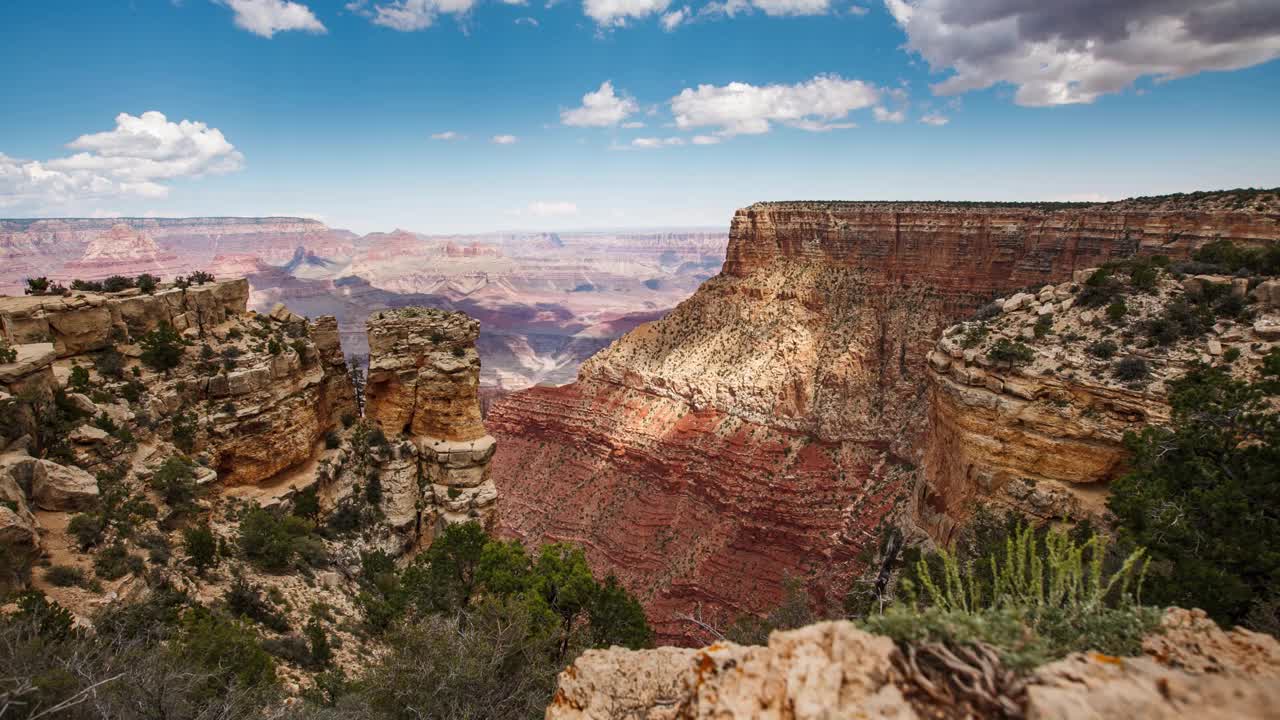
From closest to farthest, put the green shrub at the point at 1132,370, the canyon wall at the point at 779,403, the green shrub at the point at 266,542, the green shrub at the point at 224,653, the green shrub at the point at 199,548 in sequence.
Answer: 1. the green shrub at the point at 224,653
2. the green shrub at the point at 199,548
3. the green shrub at the point at 266,542
4. the green shrub at the point at 1132,370
5. the canyon wall at the point at 779,403

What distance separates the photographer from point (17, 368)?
48.4 ft

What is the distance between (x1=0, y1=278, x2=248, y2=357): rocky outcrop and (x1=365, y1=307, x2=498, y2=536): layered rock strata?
5962mm

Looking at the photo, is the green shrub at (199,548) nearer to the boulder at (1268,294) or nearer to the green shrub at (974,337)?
the green shrub at (974,337)

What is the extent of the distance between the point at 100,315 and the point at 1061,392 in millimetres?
32256

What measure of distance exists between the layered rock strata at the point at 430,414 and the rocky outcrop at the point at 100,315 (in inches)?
235

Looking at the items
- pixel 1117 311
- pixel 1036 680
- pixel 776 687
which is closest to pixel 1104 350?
pixel 1117 311

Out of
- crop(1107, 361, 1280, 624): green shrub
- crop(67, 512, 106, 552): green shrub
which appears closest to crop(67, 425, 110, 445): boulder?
crop(67, 512, 106, 552): green shrub

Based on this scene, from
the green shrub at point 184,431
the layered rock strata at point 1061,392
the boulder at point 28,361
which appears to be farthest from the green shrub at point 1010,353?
the boulder at point 28,361

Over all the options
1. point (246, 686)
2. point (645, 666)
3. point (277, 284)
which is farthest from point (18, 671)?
point (277, 284)

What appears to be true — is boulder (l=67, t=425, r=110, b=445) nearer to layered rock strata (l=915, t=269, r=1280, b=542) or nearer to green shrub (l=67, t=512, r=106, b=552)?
green shrub (l=67, t=512, r=106, b=552)

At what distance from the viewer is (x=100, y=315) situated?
18.4m

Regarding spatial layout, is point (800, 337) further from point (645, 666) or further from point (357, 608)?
point (645, 666)

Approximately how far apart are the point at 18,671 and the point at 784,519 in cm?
3344

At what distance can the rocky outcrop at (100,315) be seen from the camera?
55.6 feet
